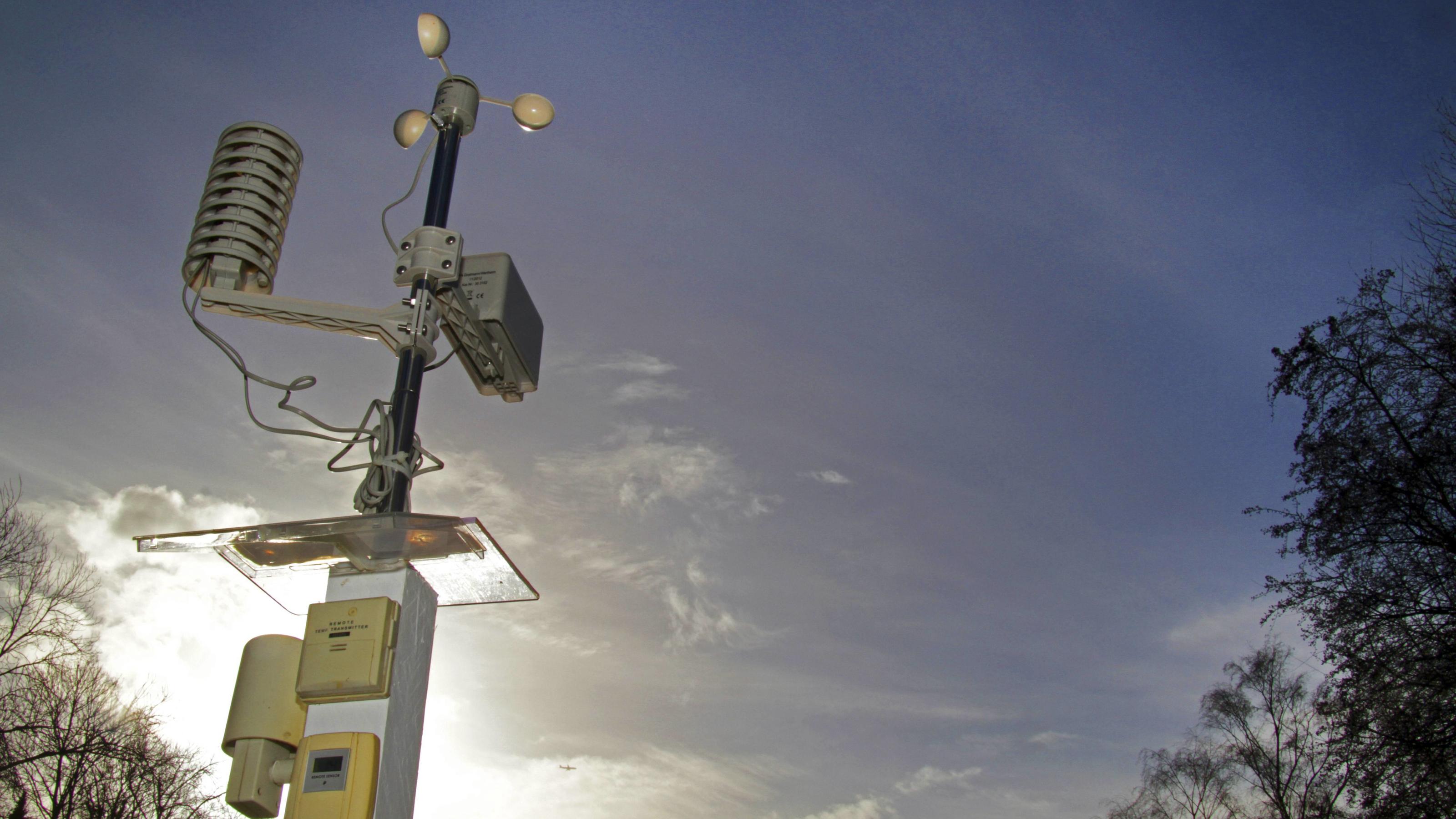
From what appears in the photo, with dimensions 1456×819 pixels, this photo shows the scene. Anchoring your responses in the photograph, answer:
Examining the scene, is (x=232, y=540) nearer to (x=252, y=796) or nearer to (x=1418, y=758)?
(x=252, y=796)

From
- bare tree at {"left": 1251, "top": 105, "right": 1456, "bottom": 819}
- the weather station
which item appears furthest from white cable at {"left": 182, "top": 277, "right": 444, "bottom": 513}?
bare tree at {"left": 1251, "top": 105, "right": 1456, "bottom": 819}

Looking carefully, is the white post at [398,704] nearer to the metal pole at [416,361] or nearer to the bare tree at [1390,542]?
the metal pole at [416,361]

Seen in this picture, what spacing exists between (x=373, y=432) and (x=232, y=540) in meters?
0.61

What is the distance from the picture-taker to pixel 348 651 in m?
3.23

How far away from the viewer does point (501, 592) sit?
11.9 feet

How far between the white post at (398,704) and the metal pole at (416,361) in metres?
0.30

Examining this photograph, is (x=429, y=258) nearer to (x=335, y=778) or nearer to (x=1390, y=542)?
(x=335, y=778)

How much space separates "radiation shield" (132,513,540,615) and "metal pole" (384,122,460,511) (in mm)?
211

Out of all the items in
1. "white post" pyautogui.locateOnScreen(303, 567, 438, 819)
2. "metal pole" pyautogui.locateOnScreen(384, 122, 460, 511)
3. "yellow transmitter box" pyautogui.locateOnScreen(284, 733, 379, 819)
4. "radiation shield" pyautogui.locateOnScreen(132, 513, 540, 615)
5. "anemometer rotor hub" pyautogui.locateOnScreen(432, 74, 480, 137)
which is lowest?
"yellow transmitter box" pyautogui.locateOnScreen(284, 733, 379, 819)

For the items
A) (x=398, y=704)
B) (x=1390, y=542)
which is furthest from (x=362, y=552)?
(x=1390, y=542)

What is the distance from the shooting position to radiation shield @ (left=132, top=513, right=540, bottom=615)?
3131 mm

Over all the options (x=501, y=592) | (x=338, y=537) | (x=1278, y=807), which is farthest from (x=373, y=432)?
(x=1278, y=807)

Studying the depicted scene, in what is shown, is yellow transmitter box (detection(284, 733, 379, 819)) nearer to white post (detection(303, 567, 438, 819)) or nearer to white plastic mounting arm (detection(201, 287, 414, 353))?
white post (detection(303, 567, 438, 819))

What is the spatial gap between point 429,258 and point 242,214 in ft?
2.40
